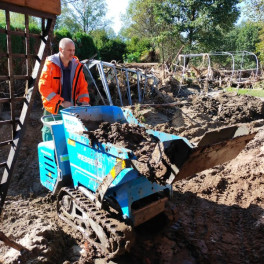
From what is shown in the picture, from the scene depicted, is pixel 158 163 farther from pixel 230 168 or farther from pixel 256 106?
pixel 256 106

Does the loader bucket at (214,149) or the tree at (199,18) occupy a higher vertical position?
the tree at (199,18)

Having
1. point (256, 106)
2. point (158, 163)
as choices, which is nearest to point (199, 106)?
point (256, 106)

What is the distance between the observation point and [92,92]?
9.74m

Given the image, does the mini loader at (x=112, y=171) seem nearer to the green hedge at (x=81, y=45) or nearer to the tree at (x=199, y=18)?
the green hedge at (x=81, y=45)

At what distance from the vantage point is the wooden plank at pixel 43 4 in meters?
2.20

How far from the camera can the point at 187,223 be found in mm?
3926

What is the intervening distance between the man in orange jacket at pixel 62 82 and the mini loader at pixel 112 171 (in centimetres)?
35

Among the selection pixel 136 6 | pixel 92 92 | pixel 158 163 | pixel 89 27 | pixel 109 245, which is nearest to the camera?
pixel 158 163

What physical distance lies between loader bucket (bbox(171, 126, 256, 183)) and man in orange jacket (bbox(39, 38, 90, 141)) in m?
2.04

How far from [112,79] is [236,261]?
7.96 metres

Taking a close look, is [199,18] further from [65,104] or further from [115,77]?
[65,104]

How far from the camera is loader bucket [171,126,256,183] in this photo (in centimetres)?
242

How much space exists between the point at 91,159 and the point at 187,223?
1791 millimetres

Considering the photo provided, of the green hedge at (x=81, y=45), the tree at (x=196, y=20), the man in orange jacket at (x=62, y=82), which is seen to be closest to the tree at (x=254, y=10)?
the tree at (x=196, y=20)
